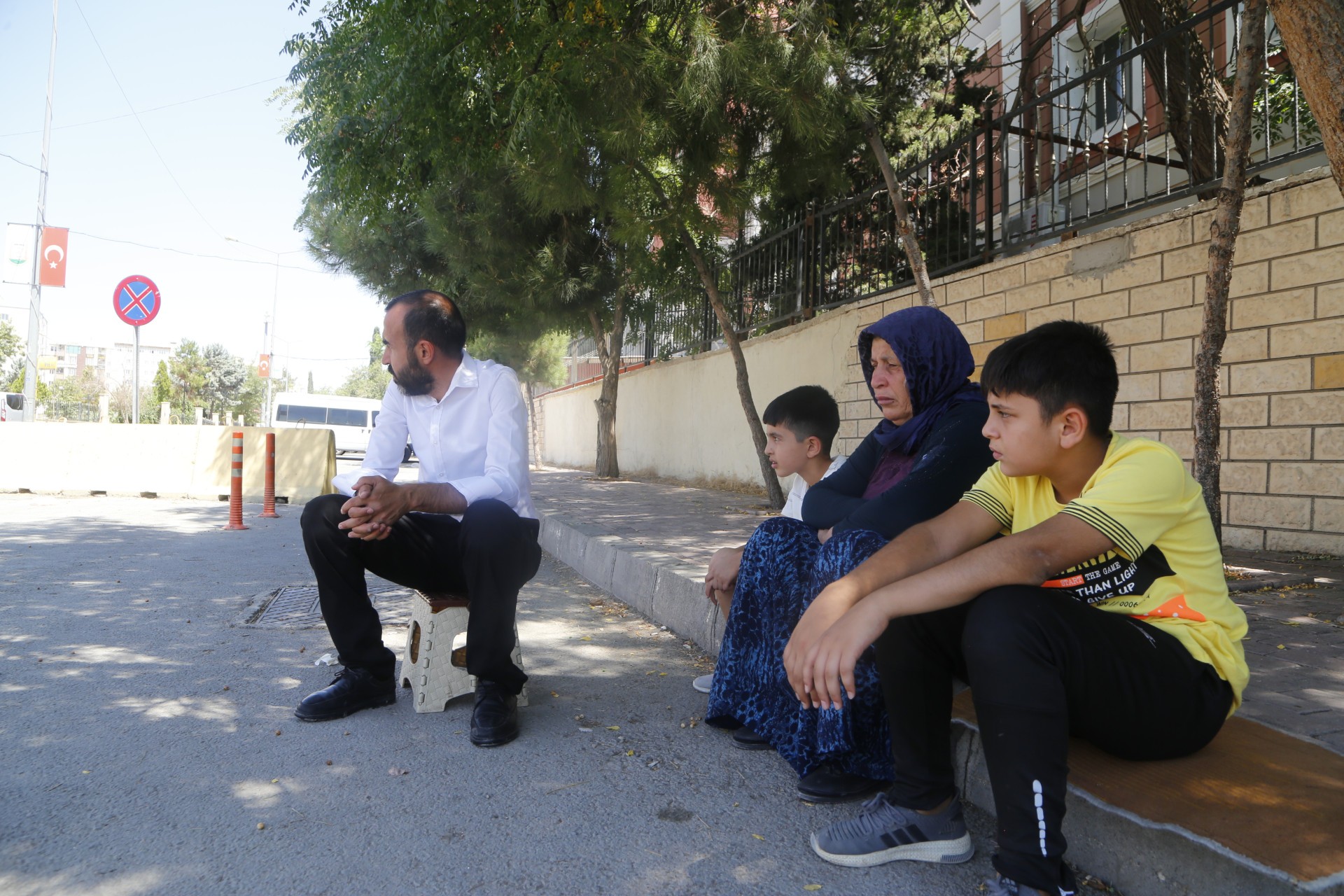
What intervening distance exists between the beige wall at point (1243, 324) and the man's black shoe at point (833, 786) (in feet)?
13.3

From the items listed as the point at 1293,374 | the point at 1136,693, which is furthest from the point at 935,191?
the point at 1136,693

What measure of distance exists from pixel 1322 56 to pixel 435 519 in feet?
10.5

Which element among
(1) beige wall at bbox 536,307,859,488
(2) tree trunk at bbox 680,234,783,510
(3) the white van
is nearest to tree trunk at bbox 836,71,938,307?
(1) beige wall at bbox 536,307,859,488

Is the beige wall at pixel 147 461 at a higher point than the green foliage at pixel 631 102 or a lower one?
lower

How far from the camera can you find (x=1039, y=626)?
1.69m

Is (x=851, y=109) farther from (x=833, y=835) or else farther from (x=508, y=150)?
(x=833, y=835)

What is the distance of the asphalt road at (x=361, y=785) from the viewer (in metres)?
1.94

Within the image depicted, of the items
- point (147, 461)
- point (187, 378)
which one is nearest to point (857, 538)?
point (147, 461)

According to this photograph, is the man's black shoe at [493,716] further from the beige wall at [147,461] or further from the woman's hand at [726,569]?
the beige wall at [147,461]

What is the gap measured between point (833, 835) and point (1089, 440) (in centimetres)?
108

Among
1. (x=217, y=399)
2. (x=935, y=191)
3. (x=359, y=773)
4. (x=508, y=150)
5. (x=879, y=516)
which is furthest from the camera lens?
(x=217, y=399)

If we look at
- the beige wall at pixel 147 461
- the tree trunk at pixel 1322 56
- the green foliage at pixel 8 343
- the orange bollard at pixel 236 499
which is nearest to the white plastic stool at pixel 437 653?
the tree trunk at pixel 1322 56

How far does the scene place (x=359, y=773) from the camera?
2510 millimetres

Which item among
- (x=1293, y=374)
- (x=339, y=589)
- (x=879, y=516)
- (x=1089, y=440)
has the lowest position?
(x=339, y=589)
